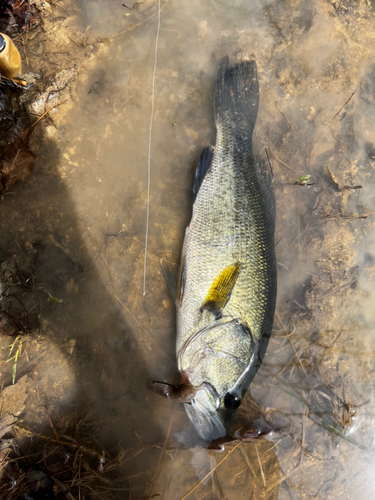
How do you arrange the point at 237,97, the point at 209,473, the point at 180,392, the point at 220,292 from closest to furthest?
the point at 180,392
the point at 220,292
the point at 209,473
the point at 237,97

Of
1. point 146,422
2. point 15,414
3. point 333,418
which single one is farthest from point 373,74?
point 15,414

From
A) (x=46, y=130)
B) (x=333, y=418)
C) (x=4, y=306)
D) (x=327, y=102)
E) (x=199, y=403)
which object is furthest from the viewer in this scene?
(x=327, y=102)

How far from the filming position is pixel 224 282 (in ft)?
9.37

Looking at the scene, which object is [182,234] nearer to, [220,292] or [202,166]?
[202,166]

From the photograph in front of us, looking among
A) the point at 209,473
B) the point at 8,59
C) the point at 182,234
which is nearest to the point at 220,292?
the point at 182,234

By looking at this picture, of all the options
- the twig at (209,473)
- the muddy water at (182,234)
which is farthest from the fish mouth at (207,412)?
the twig at (209,473)

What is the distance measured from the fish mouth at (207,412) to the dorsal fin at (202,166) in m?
2.11

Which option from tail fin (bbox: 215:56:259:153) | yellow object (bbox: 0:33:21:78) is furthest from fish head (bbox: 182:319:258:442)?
yellow object (bbox: 0:33:21:78)

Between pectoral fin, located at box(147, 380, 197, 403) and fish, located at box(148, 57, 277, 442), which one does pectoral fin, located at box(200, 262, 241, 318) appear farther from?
pectoral fin, located at box(147, 380, 197, 403)

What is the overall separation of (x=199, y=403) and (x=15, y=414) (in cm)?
195

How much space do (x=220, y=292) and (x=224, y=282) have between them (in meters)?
0.11

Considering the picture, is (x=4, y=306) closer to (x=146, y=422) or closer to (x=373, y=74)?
(x=146, y=422)

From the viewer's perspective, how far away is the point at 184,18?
3.61 meters

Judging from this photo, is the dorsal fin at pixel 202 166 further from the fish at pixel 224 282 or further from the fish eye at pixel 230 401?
the fish eye at pixel 230 401
